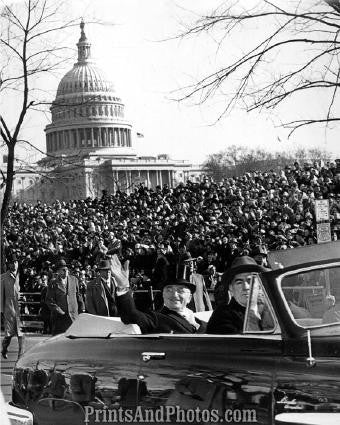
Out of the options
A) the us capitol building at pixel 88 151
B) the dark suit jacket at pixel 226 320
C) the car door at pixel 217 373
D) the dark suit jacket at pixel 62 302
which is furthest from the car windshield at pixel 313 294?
the dark suit jacket at pixel 62 302

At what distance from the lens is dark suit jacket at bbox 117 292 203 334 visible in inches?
242

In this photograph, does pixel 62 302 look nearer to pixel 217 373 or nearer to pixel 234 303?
pixel 234 303

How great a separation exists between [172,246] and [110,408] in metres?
15.3

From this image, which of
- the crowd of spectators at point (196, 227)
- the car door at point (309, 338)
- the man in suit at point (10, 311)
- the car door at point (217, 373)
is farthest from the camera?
the crowd of spectators at point (196, 227)

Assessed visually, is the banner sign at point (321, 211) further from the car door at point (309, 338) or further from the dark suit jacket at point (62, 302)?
the car door at point (309, 338)

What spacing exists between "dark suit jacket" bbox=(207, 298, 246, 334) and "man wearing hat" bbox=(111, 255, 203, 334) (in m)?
0.47

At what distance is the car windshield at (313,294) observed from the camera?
4766 millimetres

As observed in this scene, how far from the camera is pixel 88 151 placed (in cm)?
4412

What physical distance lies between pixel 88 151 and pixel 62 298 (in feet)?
96.8

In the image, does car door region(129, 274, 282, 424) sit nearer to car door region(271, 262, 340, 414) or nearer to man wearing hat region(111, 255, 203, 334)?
car door region(271, 262, 340, 414)

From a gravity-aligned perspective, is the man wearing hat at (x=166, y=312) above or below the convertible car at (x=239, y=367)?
above

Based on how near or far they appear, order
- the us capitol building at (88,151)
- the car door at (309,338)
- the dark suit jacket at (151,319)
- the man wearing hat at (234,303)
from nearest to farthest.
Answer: the car door at (309,338) → the man wearing hat at (234,303) → the dark suit jacket at (151,319) → the us capitol building at (88,151)

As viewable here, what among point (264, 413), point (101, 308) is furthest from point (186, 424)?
point (101, 308)

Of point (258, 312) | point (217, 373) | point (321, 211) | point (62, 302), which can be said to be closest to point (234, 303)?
point (258, 312)
